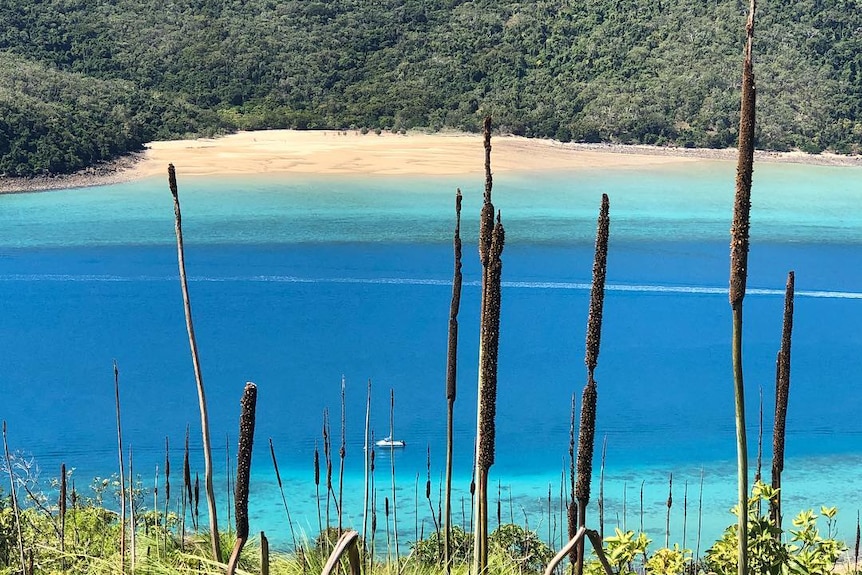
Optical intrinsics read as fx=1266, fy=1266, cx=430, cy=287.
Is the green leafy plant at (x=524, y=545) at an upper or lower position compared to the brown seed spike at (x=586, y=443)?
lower

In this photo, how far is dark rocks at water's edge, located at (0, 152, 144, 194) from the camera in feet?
98.6

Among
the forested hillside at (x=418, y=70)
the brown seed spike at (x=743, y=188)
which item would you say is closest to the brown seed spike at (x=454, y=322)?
the brown seed spike at (x=743, y=188)

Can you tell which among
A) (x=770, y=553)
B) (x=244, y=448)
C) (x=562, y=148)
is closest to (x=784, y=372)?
(x=770, y=553)

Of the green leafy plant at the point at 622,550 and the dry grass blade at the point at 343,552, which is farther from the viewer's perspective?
the green leafy plant at the point at 622,550

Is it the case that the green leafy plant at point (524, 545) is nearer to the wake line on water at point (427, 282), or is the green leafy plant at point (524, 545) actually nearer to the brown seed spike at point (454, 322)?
the brown seed spike at point (454, 322)

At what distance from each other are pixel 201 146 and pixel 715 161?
45.6 ft

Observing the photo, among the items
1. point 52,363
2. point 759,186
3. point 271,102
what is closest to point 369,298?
point 52,363

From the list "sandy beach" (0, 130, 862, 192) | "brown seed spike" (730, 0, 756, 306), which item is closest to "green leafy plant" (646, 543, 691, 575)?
"brown seed spike" (730, 0, 756, 306)

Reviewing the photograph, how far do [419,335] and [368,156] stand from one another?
17.8m

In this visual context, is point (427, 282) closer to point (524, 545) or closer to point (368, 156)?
point (524, 545)

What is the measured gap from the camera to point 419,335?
1673 centimetres

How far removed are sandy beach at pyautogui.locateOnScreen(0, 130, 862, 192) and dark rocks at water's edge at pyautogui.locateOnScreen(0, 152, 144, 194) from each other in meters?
0.02

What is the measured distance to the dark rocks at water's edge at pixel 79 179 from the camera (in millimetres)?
30047

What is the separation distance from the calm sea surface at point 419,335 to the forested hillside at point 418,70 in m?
5.81
